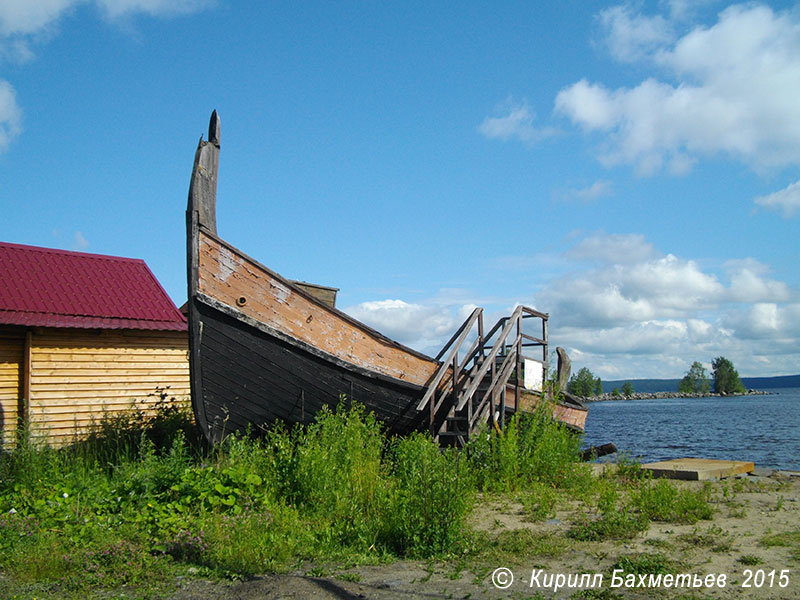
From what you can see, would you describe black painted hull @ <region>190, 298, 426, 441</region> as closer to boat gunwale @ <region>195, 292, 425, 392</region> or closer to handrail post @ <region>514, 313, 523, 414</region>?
boat gunwale @ <region>195, 292, 425, 392</region>

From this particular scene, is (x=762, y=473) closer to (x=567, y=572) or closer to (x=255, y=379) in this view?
(x=567, y=572)

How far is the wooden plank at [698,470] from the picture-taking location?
9.28 meters

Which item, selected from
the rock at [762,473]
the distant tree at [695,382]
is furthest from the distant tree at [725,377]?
the rock at [762,473]

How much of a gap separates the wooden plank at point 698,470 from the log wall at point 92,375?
9.01 m

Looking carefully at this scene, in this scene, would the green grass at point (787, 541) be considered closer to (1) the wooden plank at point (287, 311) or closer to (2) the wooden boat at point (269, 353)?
(2) the wooden boat at point (269, 353)

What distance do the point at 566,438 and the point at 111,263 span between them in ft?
36.4

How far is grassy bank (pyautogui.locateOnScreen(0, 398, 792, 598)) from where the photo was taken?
5.27 meters

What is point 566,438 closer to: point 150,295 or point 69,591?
point 69,591

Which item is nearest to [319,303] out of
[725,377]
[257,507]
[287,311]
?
[287,311]

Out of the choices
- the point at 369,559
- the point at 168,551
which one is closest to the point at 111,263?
the point at 168,551

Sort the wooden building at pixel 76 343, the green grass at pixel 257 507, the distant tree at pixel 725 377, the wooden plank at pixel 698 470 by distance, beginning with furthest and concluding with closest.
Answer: the distant tree at pixel 725 377, the wooden building at pixel 76 343, the wooden plank at pixel 698 470, the green grass at pixel 257 507

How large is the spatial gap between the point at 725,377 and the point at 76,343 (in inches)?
5944
